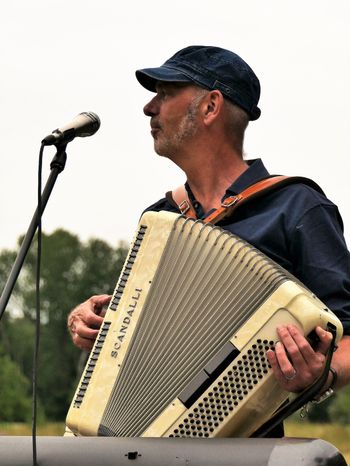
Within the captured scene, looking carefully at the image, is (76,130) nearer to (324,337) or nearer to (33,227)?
(33,227)

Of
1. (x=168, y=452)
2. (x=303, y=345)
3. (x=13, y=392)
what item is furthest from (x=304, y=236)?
(x=13, y=392)

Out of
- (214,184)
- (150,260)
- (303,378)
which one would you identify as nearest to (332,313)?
(303,378)

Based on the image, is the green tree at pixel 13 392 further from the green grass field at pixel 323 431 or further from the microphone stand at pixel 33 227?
the microphone stand at pixel 33 227

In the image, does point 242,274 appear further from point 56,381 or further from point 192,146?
point 56,381

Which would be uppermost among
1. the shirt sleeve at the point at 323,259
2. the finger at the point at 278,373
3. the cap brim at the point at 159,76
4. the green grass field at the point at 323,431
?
the cap brim at the point at 159,76

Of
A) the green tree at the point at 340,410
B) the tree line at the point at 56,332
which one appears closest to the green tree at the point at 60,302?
the tree line at the point at 56,332

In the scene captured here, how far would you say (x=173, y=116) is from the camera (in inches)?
196

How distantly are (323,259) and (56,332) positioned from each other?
5167 cm

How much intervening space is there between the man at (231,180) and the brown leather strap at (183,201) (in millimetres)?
23

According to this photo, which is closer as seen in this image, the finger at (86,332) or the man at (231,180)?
the man at (231,180)

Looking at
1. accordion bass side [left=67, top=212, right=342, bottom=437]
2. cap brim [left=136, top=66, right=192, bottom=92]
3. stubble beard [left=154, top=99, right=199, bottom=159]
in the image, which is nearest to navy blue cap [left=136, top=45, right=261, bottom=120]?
→ cap brim [left=136, top=66, right=192, bottom=92]

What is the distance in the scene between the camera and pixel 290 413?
4.23m

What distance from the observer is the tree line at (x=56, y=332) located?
175 feet

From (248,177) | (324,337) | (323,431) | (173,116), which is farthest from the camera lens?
(323,431)
